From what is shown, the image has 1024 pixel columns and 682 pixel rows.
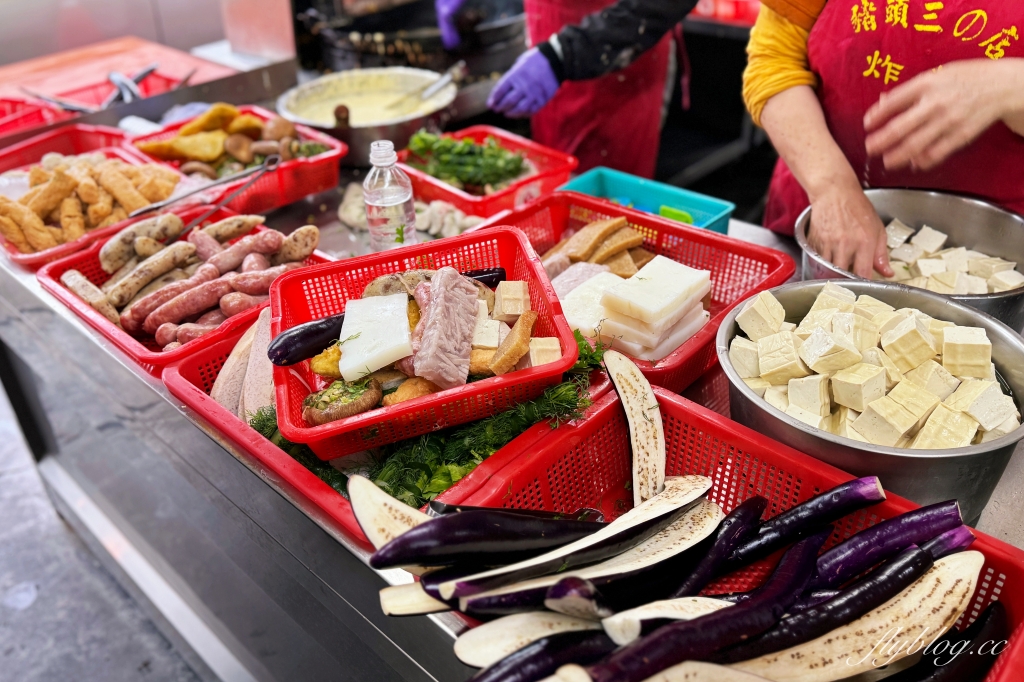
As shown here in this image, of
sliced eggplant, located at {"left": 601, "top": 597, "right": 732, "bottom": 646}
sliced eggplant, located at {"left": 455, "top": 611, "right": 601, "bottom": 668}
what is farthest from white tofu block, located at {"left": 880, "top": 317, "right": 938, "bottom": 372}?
sliced eggplant, located at {"left": 455, "top": 611, "right": 601, "bottom": 668}

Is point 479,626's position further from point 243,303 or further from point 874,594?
point 243,303

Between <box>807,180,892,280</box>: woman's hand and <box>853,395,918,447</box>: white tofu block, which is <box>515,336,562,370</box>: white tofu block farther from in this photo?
<box>807,180,892,280</box>: woman's hand

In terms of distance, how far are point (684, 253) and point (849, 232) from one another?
539mm

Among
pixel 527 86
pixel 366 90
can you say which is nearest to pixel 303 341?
pixel 527 86

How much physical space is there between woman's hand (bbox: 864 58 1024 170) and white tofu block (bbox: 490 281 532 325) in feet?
3.30

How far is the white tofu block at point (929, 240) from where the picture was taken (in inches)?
82.0

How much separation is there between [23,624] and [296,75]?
3271mm

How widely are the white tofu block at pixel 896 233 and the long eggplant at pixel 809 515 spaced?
3.60 feet

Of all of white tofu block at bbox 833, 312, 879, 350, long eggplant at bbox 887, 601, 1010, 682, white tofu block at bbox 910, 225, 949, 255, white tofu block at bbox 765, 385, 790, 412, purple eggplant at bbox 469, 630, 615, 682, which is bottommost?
long eggplant at bbox 887, 601, 1010, 682

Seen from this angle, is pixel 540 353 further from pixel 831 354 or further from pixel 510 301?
pixel 831 354

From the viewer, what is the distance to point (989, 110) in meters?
1.69

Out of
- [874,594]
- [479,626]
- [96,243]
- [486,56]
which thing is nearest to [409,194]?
[96,243]

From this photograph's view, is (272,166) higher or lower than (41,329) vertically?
higher

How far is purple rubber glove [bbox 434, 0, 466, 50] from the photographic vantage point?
4234mm
